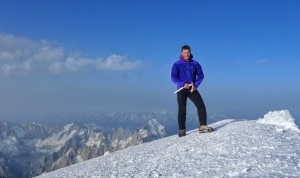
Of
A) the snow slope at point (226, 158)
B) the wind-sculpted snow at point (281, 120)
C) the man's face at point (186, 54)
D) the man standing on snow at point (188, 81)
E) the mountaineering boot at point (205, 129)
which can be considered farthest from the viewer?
the man standing on snow at point (188, 81)

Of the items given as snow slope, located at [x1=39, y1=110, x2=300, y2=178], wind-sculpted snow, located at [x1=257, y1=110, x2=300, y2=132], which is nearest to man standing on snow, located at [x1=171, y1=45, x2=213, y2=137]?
snow slope, located at [x1=39, y1=110, x2=300, y2=178]

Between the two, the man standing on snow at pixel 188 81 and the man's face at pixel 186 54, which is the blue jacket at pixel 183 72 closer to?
the man standing on snow at pixel 188 81

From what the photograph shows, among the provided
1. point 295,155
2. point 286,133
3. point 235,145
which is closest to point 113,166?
point 235,145

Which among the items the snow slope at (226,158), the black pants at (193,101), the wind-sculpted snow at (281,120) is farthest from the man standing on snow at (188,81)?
the wind-sculpted snow at (281,120)

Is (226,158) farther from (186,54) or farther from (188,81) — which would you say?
(186,54)

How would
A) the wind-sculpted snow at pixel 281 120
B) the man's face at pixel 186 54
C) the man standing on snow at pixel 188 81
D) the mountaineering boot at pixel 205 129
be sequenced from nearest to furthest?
the wind-sculpted snow at pixel 281 120
the mountaineering boot at pixel 205 129
the man's face at pixel 186 54
the man standing on snow at pixel 188 81

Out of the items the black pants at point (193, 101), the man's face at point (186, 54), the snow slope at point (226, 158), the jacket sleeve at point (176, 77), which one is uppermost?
the man's face at point (186, 54)

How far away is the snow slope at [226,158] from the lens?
9711 millimetres

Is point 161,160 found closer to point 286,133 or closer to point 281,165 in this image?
point 281,165

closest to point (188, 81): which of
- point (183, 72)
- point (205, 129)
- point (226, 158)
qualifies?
point (183, 72)

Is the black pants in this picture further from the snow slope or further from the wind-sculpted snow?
the wind-sculpted snow

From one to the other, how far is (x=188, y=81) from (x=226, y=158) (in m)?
6.30

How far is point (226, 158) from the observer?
1094cm

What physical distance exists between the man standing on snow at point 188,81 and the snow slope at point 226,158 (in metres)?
2.03
